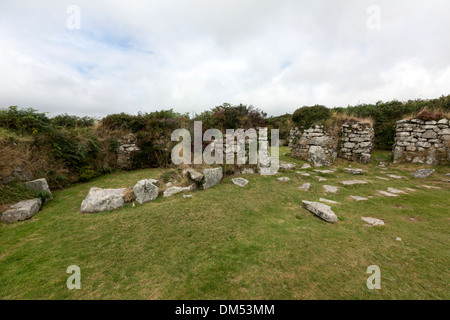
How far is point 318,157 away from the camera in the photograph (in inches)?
376

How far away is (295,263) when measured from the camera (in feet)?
8.65

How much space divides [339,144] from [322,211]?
27.5ft

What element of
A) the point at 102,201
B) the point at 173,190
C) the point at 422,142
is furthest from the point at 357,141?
the point at 102,201

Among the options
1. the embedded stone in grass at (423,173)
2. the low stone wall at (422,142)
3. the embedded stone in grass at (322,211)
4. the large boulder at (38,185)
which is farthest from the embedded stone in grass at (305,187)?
the large boulder at (38,185)

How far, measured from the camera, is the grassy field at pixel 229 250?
2.20 meters

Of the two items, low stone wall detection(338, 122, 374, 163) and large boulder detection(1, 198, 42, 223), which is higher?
low stone wall detection(338, 122, 374, 163)

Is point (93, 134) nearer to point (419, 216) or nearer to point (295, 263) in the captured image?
point (295, 263)

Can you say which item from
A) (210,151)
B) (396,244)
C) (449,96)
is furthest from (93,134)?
(449,96)

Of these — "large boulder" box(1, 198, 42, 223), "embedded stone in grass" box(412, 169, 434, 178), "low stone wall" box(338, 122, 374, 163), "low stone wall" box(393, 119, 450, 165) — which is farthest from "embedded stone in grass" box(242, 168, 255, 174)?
"low stone wall" box(393, 119, 450, 165)

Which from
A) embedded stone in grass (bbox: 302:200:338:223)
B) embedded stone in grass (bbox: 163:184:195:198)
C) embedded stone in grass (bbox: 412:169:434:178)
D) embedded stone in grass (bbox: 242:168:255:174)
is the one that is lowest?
embedded stone in grass (bbox: 302:200:338:223)

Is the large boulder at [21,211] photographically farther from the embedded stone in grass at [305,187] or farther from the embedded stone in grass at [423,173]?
the embedded stone in grass at [423,173]

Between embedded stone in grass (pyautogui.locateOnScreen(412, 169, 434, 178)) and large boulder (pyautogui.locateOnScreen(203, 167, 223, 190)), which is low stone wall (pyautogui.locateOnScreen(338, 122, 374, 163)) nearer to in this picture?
embedded stone in grass (pyautogui.locateOnScreen(412, 169, 434, 178))

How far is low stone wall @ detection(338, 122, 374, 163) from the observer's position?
9.86 meters
